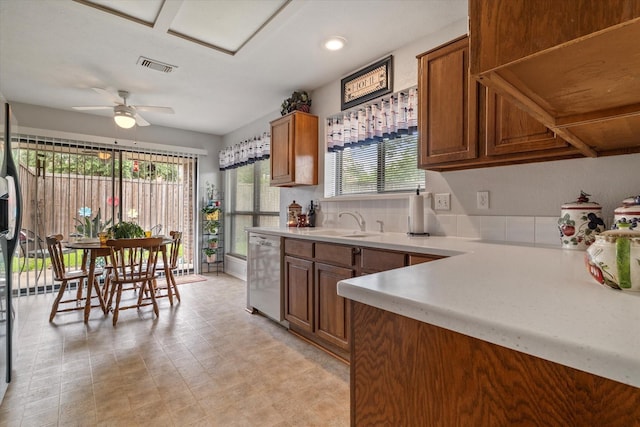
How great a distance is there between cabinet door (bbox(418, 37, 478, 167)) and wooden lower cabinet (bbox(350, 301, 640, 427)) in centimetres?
147

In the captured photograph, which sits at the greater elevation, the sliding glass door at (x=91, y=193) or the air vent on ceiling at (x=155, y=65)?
the air vent on ceiling at (x=155, y=65)

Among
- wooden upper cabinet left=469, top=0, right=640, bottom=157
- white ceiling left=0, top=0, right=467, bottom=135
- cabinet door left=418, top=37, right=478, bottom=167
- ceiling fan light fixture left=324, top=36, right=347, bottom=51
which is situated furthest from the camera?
ceiling fan light fixture left=324, top=36, right=347, bottom=51

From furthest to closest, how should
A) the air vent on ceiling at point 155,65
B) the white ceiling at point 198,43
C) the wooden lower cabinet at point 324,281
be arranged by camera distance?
the air vent on ceiling at point 155,65
the white ceiling at point 198,43
the wooden lower cabinet at point 324,281

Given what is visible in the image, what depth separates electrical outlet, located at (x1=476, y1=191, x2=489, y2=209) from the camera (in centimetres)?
206

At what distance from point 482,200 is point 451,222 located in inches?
10.5

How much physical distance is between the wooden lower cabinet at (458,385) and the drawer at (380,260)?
105 centimetres

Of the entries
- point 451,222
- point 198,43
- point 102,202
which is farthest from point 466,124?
point 102,202

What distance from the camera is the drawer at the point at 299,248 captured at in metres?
2.48

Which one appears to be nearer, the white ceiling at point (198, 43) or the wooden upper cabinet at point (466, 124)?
the wooden upper cabinet at point (466, 124)

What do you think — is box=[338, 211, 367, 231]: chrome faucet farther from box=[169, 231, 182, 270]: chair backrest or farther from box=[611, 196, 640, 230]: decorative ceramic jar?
box=[169, 231, 182, 270]: chair backrest

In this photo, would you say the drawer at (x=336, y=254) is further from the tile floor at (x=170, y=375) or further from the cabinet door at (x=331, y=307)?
the tile floor at (x=170, y=375)

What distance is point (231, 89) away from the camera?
350 cm

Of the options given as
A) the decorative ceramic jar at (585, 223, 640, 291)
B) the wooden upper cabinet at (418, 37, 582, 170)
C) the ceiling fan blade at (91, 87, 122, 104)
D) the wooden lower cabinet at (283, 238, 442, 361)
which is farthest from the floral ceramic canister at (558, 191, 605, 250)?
the ceiling fan blade at (91, 87, 122, 104)

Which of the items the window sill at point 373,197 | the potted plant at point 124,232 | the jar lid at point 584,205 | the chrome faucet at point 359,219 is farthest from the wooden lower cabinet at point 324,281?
the potted plant at point 124,232
